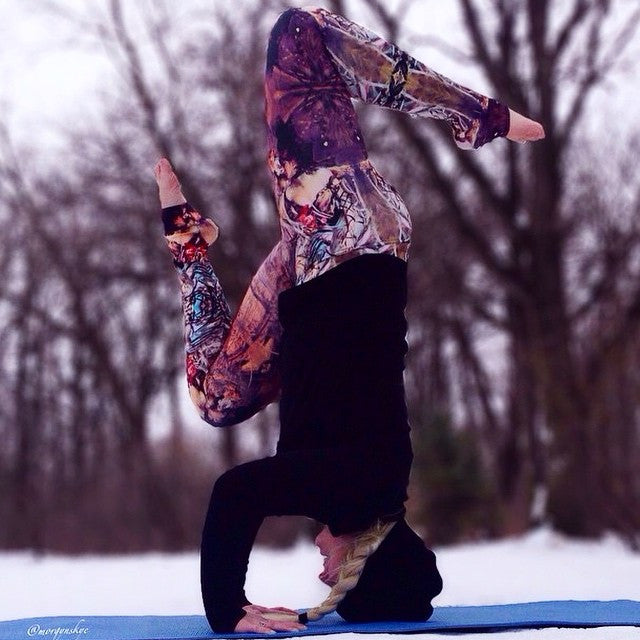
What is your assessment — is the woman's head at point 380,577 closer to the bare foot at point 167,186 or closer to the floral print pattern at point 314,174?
the floral print pattern at point 314,174

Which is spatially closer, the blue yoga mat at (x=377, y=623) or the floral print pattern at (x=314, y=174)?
the blue yoga mat at (x=377, y=623)

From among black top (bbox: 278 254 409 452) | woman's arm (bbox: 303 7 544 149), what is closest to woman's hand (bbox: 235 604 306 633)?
black top (bbox: 278 254 409 452)

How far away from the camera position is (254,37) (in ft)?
43.0

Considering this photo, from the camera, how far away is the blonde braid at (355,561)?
2492 mm

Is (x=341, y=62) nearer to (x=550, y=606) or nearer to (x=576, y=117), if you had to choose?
(x=550, y=606)

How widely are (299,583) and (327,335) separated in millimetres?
2773

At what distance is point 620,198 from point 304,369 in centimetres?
1087

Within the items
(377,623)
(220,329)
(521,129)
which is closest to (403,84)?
(521,129)

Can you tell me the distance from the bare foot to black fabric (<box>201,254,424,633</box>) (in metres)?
0.40

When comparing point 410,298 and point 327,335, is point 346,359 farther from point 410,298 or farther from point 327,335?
point 410,298

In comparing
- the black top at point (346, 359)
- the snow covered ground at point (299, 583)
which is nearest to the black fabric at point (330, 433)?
the black top at point (346, 359)

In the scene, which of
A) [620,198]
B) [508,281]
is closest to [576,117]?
[508,281]

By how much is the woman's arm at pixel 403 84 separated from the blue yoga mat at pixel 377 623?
3.56 ft

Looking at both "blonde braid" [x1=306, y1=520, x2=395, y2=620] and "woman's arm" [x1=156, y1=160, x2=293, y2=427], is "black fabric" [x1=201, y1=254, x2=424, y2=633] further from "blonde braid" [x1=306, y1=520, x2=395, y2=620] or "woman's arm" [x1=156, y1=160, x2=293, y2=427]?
"woman's arm" [x1=156, y1=160, x2=293, y2=427]
